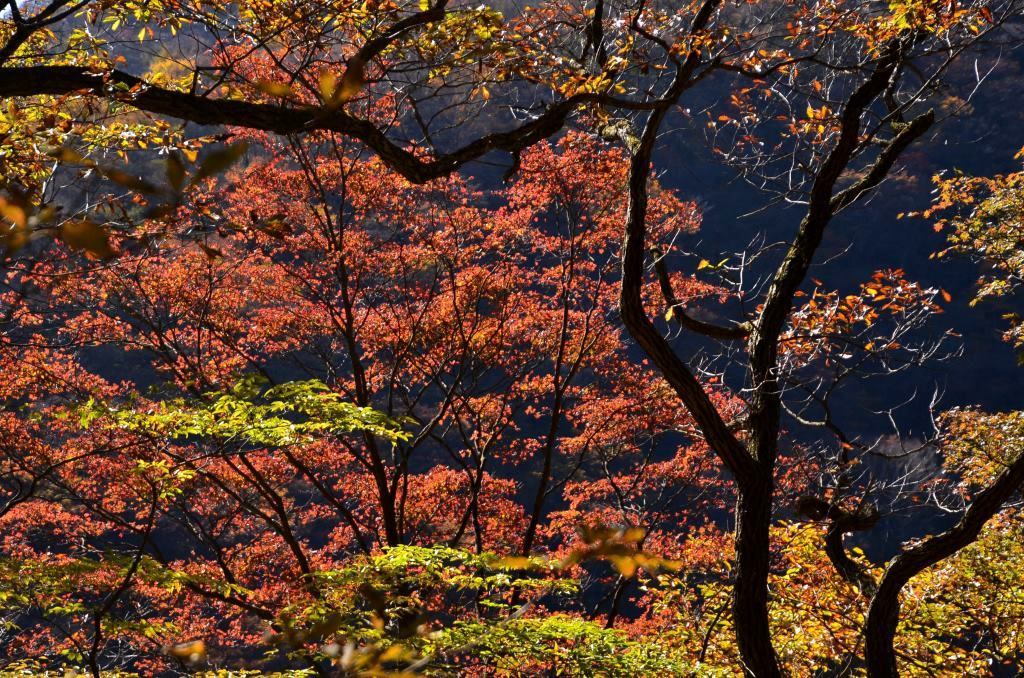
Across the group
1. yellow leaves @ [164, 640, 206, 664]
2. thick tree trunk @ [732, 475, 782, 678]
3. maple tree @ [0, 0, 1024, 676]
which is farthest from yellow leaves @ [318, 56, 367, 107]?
thick tree trunk @ [732, 475, 782, 678]

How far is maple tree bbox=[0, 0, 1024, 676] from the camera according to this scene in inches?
142

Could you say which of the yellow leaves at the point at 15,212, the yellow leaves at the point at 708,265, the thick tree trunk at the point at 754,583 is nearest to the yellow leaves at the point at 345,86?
the yellow leaves at the point at 15,212

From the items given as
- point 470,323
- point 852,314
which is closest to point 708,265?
point 852,314

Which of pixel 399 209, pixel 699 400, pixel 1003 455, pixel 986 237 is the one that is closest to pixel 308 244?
pixel 399 209

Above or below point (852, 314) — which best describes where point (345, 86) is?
below

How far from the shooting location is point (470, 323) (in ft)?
39.6

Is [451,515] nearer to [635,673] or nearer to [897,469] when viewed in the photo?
[635,673]

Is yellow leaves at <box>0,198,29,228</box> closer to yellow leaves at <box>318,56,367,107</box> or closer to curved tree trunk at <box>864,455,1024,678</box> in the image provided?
yellow leaves at <box>318,56,367,107</box>

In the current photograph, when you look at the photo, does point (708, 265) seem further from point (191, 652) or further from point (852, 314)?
point (191, 652)

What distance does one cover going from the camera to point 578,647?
452cm

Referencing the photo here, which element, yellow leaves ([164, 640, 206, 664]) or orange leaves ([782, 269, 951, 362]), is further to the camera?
orange leaves ([782, 269, 951, 362])

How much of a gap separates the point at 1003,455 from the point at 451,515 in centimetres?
828

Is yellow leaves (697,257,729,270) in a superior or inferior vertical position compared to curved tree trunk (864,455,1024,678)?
superior

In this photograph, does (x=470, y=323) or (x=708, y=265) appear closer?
(x=708, y=265)
